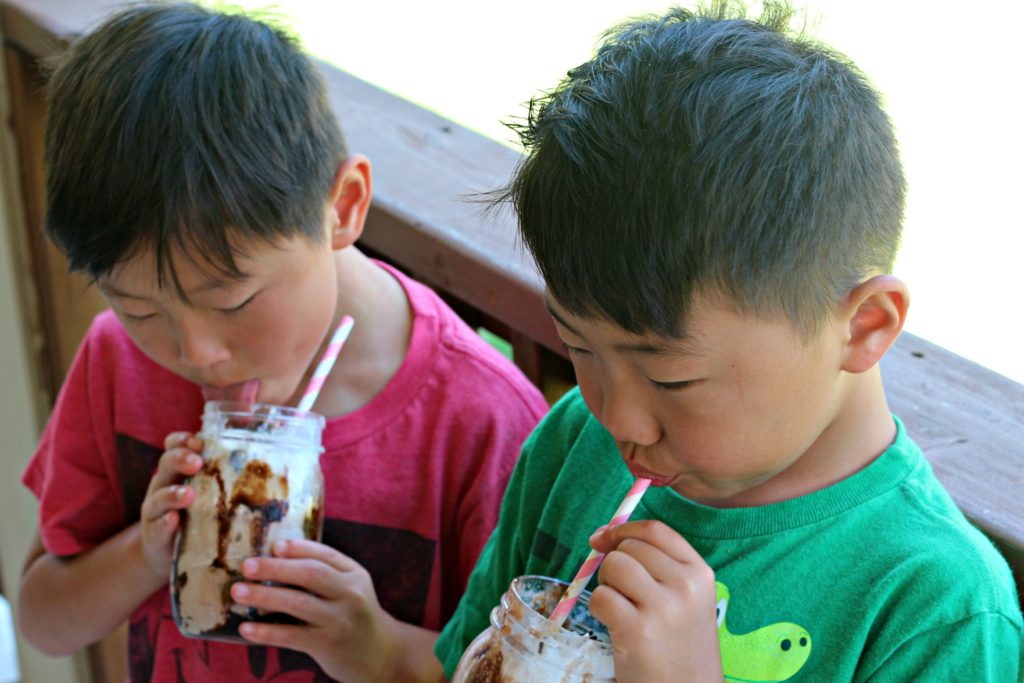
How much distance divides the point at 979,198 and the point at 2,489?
2.22m

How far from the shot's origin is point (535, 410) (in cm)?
138

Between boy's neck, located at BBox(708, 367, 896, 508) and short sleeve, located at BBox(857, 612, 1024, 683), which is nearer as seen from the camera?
short sleeve, located at BBox(857, 612, 1024, 683)

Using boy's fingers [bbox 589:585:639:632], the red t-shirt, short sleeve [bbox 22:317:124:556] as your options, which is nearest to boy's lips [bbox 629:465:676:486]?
boy's fingers [bbox 589:585:639:632]

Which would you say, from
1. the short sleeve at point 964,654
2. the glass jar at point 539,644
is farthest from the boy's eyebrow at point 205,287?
the short sleeve at point 964,654

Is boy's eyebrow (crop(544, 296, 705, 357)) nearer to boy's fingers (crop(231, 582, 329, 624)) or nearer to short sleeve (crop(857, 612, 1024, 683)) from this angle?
short sleeve (crop(857, 612, 1024, 683))

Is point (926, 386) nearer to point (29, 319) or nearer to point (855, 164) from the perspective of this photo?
point (855, 164)

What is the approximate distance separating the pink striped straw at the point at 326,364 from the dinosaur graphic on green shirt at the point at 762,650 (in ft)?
1.72

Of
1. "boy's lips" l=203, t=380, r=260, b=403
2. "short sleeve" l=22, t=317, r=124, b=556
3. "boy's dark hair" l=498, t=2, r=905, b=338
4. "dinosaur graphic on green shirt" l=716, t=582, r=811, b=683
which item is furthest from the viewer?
"short sleeve" l=22, t=317, r=124, b=556

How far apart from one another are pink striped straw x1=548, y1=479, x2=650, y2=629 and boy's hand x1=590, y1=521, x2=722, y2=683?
2 centimetres

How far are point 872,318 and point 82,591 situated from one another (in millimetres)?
1041

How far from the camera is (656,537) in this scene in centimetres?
94

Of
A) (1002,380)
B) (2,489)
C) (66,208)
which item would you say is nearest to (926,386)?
(1002,380)

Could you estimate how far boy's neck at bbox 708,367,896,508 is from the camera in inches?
39.2

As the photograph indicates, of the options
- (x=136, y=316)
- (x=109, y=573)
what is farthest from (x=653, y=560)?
(x=109, y=573)
